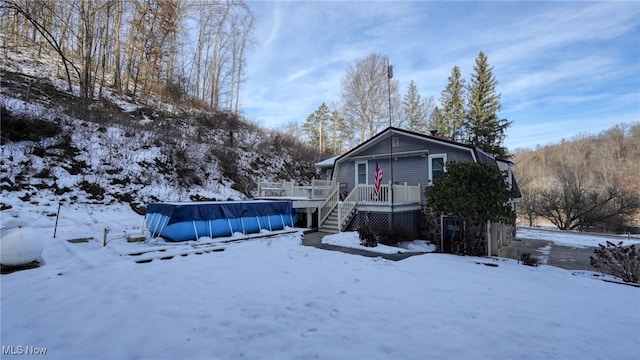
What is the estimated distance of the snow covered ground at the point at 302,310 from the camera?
3.15 m

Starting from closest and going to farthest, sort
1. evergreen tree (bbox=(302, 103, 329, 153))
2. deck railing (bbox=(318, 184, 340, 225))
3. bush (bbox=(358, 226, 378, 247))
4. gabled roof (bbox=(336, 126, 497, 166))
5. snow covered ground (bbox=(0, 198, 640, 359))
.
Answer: snow covered ground (bbox=(0, 198, 640, 359)), bush (bbox=(358, 226, 378, 247)), gabled roof (bbox=(336, 126, 497, 166)), deck railing (bbox=(318, 184, 340, 225)), evergreen tree (bbox=(302, 103, 329, 153))

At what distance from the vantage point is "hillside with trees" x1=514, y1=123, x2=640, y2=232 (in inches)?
908

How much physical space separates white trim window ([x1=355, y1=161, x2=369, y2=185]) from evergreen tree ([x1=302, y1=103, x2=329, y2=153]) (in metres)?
23.6

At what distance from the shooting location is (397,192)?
12258 mm

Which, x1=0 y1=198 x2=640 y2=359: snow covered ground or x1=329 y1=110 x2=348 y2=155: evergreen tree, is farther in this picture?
x1=329 y1=110 x2=348 y2=155: evergreen tree

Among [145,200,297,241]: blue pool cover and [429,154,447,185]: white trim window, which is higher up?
[429,154,447,185]: white trim window

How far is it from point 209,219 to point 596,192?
104 ft

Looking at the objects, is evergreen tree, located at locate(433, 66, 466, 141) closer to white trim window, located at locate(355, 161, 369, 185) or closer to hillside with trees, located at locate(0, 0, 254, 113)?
white trim window, located at locate(355, 161, 369, 185)

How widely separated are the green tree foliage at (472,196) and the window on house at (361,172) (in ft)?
17.0

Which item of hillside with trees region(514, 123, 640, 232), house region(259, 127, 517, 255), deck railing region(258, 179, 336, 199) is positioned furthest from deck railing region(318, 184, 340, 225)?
hillside with trees region(514, 123, 640, 232)

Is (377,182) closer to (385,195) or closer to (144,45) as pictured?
(385,195)

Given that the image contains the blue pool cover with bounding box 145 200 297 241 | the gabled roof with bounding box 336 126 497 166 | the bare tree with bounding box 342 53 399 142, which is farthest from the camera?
the bare tree with bounding box 342 53 399 142

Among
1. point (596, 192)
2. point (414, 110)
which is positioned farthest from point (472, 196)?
point (414, 110)

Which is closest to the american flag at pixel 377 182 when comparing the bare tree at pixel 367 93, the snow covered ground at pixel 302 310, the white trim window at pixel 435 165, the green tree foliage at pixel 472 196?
the green tree foliage at pixel 472 196
